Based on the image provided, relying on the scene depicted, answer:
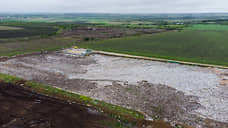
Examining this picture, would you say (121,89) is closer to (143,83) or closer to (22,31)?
(143,83)

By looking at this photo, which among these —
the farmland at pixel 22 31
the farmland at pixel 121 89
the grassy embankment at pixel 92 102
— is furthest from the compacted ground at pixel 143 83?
the farmland at pixel 22 31

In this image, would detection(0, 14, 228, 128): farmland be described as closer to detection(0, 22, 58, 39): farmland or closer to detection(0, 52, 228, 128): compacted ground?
detection(0, 52, 228, 128): compacted ground

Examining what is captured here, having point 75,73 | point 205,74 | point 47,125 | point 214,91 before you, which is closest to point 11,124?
point 47,125

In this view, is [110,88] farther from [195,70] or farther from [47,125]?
[195,70]

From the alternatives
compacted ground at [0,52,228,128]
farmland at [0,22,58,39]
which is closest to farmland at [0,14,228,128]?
compacted ground at [0,52,228,128]

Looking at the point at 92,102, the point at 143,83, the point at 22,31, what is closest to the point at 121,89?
the point at 143,83

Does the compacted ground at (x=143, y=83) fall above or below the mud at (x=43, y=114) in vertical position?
above

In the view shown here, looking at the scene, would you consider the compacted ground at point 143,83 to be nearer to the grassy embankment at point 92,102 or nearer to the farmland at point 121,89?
the farmland at point 121,89
